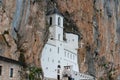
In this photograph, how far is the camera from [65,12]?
89.4 metres

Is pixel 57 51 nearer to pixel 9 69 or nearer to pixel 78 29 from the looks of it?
pixel 78 29

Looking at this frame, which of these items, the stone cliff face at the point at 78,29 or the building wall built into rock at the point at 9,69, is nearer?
the building wall built into rock at the point at 9,69

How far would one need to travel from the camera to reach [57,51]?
261ft

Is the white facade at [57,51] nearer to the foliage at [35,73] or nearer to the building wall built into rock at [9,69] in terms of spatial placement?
the foliage at [35,73]

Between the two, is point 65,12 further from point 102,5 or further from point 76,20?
point 102,5

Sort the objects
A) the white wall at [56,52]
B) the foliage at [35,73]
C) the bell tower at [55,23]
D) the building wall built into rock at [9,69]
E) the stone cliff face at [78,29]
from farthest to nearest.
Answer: the bell tower at [55,23] < the white wall at [56,52] < the foliage at [35,73] < the stone cliff face at [78,29] < the building wall built into rock at [9,69]

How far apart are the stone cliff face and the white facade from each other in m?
2.72

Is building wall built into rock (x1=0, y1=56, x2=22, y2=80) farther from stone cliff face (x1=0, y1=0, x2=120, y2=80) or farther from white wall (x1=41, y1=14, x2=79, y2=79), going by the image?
white wall (x1=41, y1=14, x2=79, y2=79)

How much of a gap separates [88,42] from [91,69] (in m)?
6.96

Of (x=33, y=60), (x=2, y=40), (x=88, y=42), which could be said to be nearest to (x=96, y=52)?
(x=88, y=42)

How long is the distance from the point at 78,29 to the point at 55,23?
32.6 feet

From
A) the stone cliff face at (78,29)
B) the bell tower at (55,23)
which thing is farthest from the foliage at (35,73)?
the bell tower at (55,23)

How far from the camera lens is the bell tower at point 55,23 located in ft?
270

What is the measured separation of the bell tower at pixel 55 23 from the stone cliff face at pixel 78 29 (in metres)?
1.85
